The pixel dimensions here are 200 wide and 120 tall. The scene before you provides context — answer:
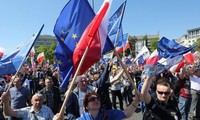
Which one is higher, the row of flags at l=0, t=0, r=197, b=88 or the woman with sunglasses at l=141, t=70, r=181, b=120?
the row of flags at l=0, t=0, r=197, b=88

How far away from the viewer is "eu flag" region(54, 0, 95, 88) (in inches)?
182

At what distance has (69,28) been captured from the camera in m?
5.18

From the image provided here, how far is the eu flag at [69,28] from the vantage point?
4617mm

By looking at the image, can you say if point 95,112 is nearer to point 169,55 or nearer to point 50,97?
point 50,97

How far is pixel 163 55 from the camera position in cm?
1070

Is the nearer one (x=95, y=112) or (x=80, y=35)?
(x=95, y=112)

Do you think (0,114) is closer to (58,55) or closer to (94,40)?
(58,55)

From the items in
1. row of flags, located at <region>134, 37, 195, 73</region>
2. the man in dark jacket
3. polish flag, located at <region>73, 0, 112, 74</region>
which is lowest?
the man in dark jacket

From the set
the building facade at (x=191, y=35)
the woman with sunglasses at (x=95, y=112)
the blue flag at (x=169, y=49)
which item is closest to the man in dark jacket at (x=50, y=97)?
the woman with sunglasses at (x=95, y=112)

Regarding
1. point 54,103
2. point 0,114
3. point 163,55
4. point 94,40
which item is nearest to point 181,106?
point 163,55

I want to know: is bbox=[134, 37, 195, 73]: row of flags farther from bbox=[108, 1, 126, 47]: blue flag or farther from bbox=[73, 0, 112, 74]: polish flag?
bbox=[73, 0, 112, 74]: polish flag

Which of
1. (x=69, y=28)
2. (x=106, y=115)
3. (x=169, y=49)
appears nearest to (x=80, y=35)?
(x=69, y=28)

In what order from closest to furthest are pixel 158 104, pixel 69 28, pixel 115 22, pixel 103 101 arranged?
pixel 158 104, pixel 69 28, pixel 103 101, pixel 115 22

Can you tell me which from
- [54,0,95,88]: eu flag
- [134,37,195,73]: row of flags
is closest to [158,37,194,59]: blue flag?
[134,37,195,73]: row of flags
